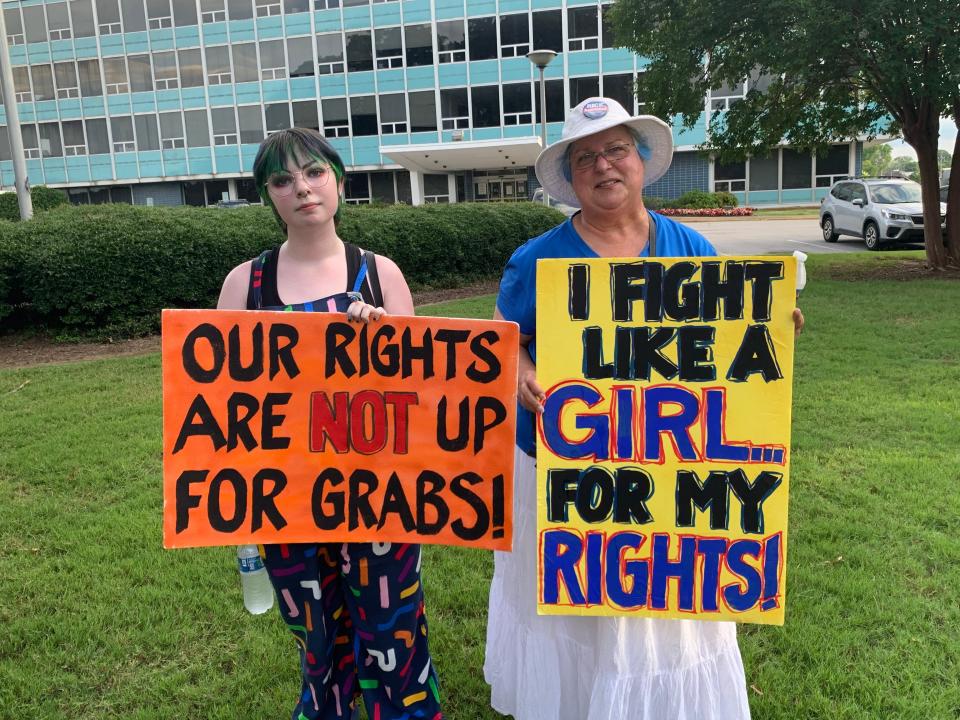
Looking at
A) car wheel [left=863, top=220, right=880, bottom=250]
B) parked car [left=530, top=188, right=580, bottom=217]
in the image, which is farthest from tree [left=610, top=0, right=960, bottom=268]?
car wheel [left=863, top=220, right=880, bottom=250]

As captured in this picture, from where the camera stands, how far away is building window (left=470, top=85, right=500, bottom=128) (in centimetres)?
3841

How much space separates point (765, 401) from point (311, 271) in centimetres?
136

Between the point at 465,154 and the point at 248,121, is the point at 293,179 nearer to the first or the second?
the point at 465,154

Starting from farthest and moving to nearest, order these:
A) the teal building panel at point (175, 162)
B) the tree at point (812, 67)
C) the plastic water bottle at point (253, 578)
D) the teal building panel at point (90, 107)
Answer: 1. the teal building panel at point (90, 107)
2. the teal building panel at point (175, 162)
3. the tree at point (812, 67)
4. the plastic water bottle at point (253, 578)

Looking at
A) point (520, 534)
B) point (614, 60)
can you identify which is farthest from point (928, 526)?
point (614, 60)

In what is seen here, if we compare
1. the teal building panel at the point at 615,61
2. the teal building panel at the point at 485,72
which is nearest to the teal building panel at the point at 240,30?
the teal building panel at the point at 485,72

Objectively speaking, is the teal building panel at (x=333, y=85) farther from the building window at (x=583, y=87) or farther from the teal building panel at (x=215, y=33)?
the building window at (x=583, y=87)

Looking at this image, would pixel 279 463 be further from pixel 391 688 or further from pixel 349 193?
pixel 349 193

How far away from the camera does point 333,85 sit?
39781 millimetres

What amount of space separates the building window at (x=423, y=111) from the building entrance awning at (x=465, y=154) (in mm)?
2027

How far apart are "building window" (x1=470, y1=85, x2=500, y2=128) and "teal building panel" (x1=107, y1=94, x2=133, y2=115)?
19.8m

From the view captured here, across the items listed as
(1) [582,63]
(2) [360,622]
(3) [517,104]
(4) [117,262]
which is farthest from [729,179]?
(2) [360,622]

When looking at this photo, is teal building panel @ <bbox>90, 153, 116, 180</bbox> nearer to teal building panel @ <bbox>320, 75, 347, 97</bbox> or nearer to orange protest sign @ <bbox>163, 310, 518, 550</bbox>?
teal building panel @ <bbox>320, 75, 347, 97</bbox>

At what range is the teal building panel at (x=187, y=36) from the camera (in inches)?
1607
